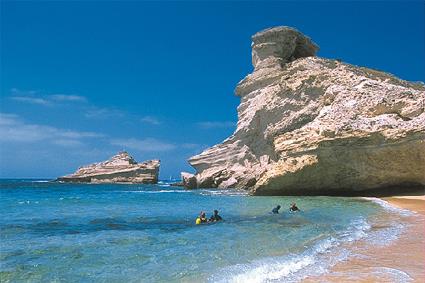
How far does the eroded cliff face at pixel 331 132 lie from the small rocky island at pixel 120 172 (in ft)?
123

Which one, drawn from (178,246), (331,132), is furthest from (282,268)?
(331,132)

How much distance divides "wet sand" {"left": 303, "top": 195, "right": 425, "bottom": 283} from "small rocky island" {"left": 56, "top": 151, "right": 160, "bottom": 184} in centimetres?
7217

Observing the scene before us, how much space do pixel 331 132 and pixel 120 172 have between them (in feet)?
200

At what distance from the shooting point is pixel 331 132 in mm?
30953

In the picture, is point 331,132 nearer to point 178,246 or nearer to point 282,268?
point 178,246

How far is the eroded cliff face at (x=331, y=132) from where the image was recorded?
29.8 m

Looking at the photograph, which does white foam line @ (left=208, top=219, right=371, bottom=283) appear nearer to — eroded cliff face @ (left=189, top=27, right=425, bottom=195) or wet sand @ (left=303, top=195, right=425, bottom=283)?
wet sand @ (left=303, top=195, right=425, bottom=283)

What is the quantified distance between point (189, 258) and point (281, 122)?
32554 mm

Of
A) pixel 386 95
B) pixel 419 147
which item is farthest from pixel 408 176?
pixel 386 95

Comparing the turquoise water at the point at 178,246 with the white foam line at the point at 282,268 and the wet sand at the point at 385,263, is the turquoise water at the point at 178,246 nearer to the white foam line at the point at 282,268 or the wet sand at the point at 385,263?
the white foam line at the point at 282,268

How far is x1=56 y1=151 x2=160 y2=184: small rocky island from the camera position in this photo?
3300 inches

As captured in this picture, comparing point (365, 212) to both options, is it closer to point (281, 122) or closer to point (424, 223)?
point (424, 223)

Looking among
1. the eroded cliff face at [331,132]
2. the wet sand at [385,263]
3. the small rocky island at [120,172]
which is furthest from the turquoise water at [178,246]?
the small rocky island at [120,172]

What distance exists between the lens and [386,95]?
3281 cm
